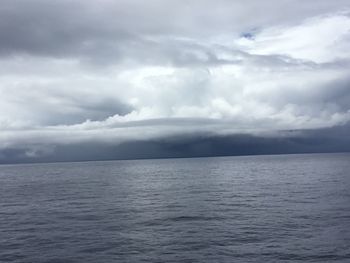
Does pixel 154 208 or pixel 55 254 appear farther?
pixel 154 208

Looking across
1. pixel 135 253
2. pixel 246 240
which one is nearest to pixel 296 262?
pixel 246 240

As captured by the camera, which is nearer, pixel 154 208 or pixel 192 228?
pixel 192 228

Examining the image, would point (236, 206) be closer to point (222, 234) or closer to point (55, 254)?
point (222, 234)

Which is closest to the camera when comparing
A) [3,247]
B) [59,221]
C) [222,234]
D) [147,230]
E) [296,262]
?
[296,262]

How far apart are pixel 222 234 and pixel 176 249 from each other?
29.0 ft

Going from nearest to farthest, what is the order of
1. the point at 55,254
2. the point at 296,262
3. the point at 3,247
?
the point at 296,262 → the point at 55,254 → the point at 3,247

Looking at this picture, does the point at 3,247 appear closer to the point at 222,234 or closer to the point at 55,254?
the point at 55,254

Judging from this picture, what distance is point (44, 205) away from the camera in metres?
77.9

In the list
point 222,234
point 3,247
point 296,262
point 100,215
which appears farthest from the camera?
point 100,215

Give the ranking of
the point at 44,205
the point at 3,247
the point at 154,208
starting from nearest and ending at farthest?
the point at 3,247, the point at 154,208, the point at 44,205

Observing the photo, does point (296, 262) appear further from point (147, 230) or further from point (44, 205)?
point (44, 205)

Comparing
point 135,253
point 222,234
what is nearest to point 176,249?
point 135,253

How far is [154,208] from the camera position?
229ft

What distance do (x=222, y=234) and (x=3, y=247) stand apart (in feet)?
89.9
